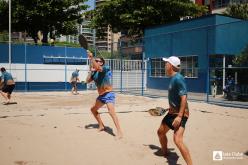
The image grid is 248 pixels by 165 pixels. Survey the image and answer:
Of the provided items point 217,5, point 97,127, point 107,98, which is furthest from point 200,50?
point 217,5

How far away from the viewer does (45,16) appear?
31375 millimetres

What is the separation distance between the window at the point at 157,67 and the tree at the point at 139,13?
11973mm

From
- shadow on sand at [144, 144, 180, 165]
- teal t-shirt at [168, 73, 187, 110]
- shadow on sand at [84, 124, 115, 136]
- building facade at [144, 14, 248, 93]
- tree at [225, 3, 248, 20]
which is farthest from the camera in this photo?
tree at [225, 3, 248, 20]

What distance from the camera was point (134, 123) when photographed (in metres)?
9.46

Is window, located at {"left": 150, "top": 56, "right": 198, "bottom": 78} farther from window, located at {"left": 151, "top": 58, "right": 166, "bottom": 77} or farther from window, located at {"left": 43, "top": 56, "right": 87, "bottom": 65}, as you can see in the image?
window, located at {"left": 43, "top": 56, "right": 87, "bottom": 65}

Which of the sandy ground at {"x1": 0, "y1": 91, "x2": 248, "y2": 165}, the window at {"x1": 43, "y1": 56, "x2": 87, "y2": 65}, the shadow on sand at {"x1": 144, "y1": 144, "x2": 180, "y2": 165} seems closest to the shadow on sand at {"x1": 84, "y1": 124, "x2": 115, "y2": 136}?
the sandy ground at {"x1": 0, "y1": 91, "x2": 248, "y2": 165}

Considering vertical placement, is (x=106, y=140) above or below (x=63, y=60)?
below

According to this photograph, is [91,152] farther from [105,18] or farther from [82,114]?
[105,18]

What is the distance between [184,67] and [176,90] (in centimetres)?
1579

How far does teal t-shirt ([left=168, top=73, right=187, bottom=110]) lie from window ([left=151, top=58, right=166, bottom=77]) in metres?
14.3

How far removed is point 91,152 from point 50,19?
1074 inches

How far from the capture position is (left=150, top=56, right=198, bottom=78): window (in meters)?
19.6

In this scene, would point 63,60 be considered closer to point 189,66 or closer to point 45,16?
point 45,16

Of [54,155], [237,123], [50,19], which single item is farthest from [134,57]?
[54,155]
